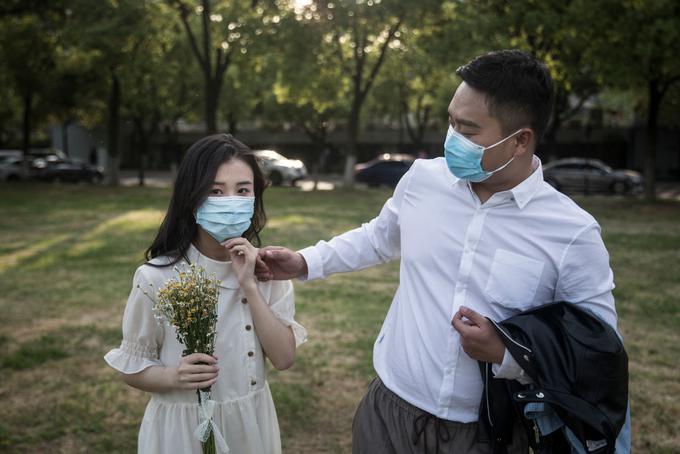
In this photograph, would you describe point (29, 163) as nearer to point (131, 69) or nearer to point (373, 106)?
point (131, 69)

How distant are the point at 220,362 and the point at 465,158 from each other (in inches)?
47.4

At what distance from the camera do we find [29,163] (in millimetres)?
33281

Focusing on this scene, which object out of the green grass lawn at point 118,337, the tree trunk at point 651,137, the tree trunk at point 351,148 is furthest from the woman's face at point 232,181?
the tree trunk at point 351,148

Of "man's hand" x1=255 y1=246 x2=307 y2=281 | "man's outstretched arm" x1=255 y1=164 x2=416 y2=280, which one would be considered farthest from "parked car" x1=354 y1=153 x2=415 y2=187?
"man's hand" x1=255 y1=246 x2=307 y2=281

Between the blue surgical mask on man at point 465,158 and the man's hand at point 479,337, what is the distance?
0.47m

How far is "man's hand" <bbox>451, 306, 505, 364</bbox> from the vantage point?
2115 mm

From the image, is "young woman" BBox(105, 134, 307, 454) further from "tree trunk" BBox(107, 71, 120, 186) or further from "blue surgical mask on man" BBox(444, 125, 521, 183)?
"tree trunk" BBox(107, 71, 120, 186)

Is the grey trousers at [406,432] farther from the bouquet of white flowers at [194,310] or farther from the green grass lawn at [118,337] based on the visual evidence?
the green grass lawn at [118,337]

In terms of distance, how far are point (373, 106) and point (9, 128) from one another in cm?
2916

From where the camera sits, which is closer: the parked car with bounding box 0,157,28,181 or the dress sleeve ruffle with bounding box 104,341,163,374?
the dress sleeve ruffle with bounding box 104,341,163,374

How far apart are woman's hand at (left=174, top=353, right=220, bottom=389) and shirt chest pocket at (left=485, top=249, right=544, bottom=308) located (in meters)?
0.94

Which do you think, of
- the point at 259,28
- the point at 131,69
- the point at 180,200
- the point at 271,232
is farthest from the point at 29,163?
the point at 180,200

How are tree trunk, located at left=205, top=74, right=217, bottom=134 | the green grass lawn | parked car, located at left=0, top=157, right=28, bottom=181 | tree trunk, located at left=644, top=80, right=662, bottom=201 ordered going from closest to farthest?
the green grass lawn
tree trunk, located at left=644, top=80, right=662, bottom=201
tree trunk, located at left=205, top=74, right=217, bottom=134
parked car, located at left=0, top=157, right=28, bottom=181

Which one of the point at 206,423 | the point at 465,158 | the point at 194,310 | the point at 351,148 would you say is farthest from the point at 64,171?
the point at 465,158
